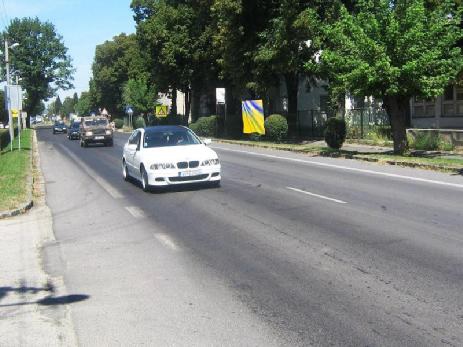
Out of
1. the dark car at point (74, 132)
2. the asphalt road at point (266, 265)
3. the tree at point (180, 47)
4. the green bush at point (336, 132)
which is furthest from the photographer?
the dark car at point (74, 132)

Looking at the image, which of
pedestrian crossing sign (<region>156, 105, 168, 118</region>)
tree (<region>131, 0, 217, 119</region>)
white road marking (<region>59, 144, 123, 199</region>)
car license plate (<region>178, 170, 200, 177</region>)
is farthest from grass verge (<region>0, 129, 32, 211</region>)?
pedestrian crossing sign (<region>156, 105, 168, 118</region>)

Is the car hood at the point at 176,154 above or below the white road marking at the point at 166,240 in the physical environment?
above

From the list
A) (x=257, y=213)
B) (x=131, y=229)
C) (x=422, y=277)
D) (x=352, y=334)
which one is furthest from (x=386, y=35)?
(x=352, y=334)

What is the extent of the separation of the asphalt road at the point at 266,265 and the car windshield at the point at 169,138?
4.80 ft

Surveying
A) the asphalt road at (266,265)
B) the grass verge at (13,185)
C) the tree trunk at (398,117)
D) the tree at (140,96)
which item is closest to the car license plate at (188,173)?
the asphalt road at (266,265)

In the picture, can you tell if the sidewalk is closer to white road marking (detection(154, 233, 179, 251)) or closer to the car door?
white road marking (detection(154, 233, 179, 251))

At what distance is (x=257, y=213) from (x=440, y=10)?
1325 centimetres

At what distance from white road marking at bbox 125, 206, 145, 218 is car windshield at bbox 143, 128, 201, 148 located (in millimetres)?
3034

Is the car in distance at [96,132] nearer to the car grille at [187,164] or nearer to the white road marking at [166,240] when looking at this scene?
the car grille at [187,164]

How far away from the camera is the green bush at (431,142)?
2344cm

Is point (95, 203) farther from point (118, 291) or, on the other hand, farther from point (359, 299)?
point (359, 299)

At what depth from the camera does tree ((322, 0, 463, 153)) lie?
19.6 metres

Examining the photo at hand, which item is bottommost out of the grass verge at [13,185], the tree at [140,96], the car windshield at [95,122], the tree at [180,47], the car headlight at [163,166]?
the grass verge at [13,185]

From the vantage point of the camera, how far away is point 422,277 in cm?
629
